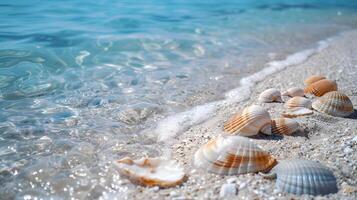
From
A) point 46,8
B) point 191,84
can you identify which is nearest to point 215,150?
point 191,84

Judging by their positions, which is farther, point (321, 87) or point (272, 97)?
point (321, 87)

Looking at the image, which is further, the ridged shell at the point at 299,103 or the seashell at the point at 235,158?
the ridged shell at the point at 299,103

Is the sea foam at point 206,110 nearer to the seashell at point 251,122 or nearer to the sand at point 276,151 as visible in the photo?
the sand at point 276,151

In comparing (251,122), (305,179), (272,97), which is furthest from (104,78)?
(305,179)

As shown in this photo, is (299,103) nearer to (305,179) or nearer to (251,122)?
(251,122)

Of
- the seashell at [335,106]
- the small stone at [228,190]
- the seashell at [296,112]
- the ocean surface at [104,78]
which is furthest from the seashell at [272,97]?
the small stone at [228,190]

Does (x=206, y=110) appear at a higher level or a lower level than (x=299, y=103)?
lower
